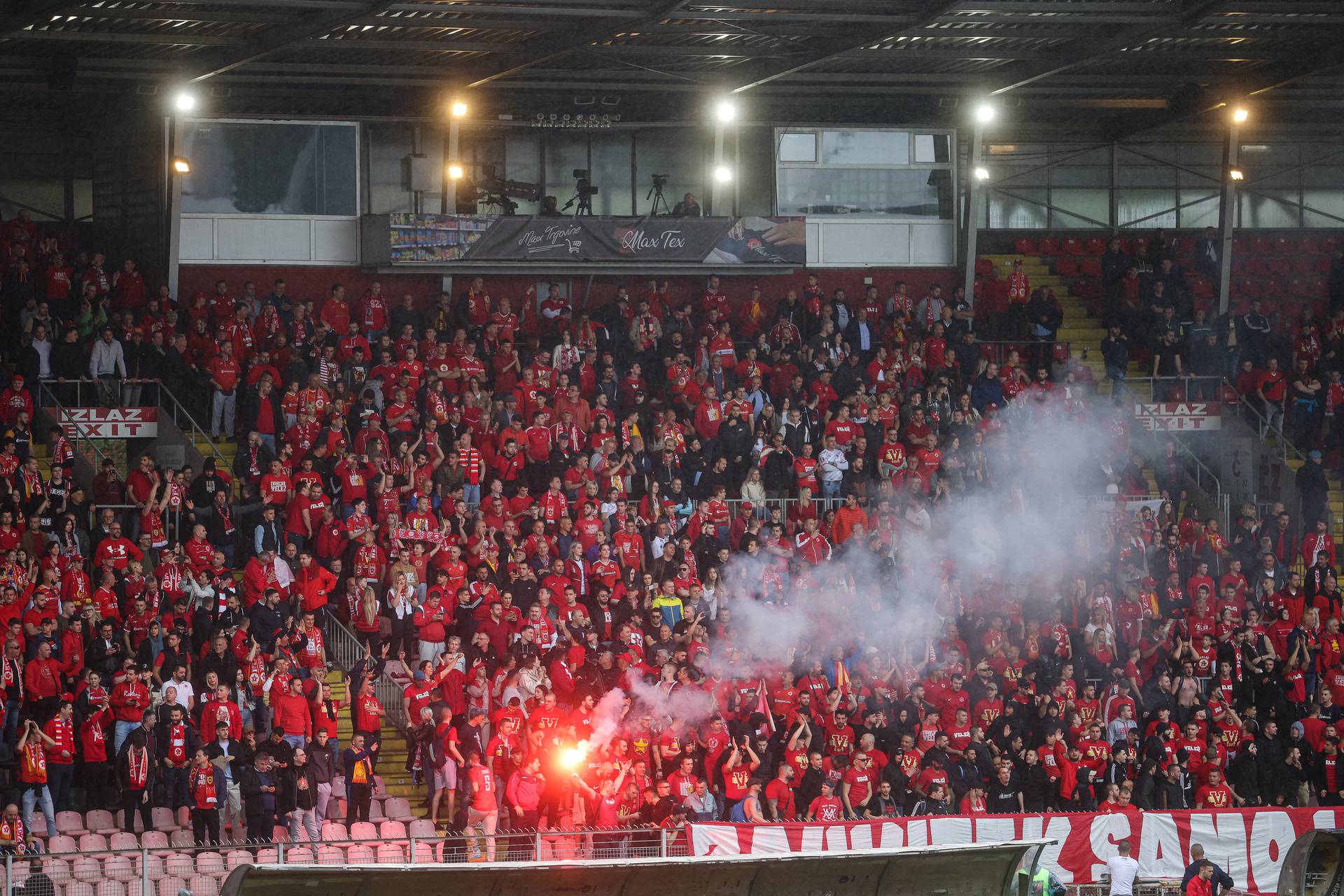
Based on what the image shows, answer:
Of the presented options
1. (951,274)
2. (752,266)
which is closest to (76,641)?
(752,266)

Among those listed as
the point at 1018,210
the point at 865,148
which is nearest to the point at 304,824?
the point at 865,148

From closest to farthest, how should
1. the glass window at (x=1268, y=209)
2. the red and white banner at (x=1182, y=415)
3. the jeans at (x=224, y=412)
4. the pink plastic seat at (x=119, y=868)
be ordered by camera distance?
the pink plastic seat at (x=119, y=868) → the jeans at (x=224, y=412) → the red and white banner at (x=1182, y=415) → the glass window at (x=1268, y=209)

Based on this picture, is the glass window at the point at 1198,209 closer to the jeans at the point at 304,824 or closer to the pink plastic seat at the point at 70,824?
the jeans at the point at 304,824

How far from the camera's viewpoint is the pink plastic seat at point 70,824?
16.2 metres

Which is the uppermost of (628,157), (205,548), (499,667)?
(628,157)

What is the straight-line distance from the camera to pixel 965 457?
23.1m

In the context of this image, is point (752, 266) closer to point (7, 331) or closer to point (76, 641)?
point (7, 331)

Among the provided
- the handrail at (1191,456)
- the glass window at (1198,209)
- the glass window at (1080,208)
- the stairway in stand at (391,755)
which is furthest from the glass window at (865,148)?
the stairway in stand at (391,755)

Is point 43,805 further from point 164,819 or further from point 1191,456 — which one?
point 1191,456

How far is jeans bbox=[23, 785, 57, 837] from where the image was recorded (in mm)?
16141

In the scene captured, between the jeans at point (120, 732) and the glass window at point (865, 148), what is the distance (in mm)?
14699

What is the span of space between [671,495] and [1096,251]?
10430mm

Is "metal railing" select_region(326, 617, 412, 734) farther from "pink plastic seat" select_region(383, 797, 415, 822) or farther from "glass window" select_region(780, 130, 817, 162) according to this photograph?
"glass window" select_region(780, 130, 817, 162)

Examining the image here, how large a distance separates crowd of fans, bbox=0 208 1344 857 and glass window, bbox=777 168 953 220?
2.44 m
